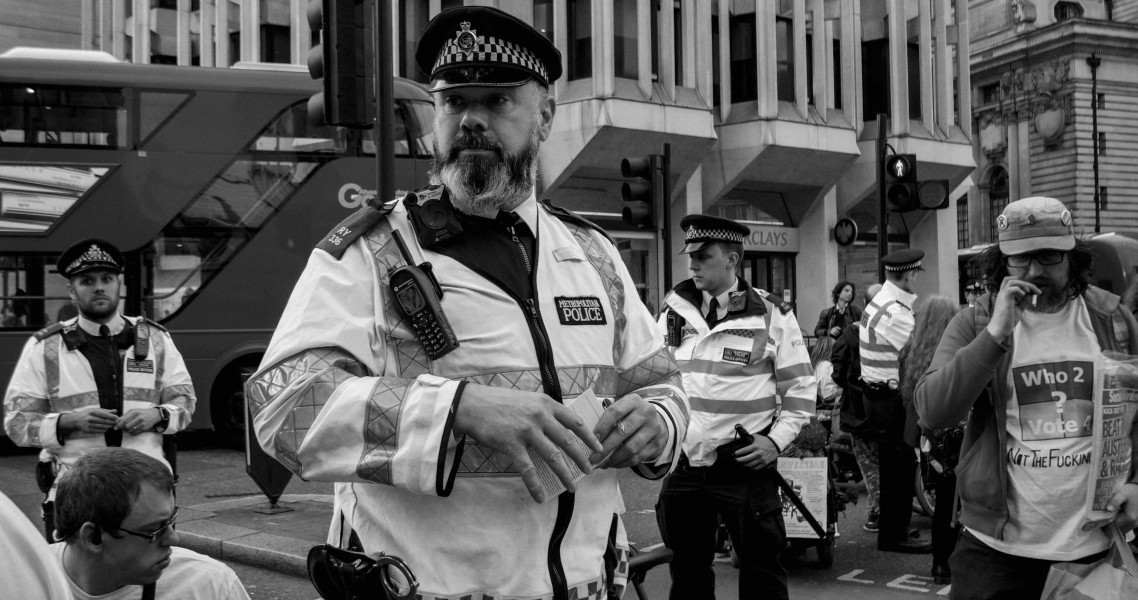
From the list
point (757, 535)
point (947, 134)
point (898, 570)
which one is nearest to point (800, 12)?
point (947, 134)

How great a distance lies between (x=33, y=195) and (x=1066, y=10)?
174ft

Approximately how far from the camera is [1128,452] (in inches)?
131

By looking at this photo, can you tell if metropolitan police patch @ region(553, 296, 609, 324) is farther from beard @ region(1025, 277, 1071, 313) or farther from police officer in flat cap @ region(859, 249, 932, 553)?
police officer in flat cap @ region(859, 249, 932, 553)

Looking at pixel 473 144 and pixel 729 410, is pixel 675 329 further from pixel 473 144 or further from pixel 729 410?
pixel 473 144

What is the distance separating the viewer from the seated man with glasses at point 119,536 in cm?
249

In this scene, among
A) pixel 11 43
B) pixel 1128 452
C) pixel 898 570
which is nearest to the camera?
pixel 1128 452

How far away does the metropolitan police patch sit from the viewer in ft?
6.94

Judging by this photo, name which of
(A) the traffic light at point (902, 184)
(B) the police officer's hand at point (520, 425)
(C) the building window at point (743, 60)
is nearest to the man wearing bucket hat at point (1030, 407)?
(B) the police officer's hand at point (520, 425)

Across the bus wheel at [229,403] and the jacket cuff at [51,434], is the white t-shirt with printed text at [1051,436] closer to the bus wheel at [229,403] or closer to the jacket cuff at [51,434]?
the jacket cuff at [51,434]

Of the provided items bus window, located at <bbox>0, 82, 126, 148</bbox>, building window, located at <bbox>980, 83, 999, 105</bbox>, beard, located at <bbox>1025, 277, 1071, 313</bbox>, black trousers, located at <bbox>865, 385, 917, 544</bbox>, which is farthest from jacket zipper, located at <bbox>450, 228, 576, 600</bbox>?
building window, located at <bbox>980, 83, 999, 105</bbox>

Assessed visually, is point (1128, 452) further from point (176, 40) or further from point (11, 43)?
point (11, 43)

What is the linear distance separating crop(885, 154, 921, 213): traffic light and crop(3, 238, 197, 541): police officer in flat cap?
7.29 m

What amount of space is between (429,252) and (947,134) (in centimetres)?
2992

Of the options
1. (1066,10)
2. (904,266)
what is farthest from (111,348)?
(1066,10)
